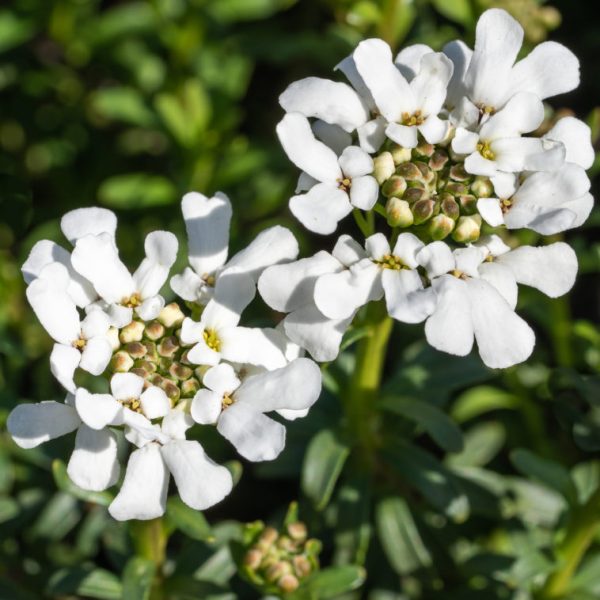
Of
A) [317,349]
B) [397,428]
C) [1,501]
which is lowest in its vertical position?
[1,501]

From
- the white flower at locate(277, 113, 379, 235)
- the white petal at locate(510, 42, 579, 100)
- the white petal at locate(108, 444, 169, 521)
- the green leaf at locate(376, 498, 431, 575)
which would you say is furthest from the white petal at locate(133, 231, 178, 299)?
the green leaf at locate(376, 498, 431, 575)

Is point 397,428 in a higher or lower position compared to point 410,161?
lower

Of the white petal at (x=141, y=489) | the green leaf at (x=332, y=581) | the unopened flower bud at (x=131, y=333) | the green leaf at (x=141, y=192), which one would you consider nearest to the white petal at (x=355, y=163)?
the unopened flower bud at (x=131, y=333)

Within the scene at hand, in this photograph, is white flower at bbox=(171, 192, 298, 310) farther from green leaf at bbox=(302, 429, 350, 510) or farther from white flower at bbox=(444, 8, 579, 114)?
green leaf at bbox=(302, 429, 350, 510)

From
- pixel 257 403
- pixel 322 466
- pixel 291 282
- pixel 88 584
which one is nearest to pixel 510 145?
pixel 291 282

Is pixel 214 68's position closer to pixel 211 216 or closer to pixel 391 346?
pixel 391 346

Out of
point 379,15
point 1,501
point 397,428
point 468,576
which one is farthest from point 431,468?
point 379,15

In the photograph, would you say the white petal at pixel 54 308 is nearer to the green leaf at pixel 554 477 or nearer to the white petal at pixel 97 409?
the white petal at pixel 97 409

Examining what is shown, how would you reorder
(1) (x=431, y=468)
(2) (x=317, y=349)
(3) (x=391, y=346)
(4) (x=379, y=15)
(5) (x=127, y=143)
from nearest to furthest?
(2) (x=317, y=349) → (1) (x=431, y=468) → (4) (x=379, y=15) → (3) (x=391, y=346) → (5) (x=127, y=143)
